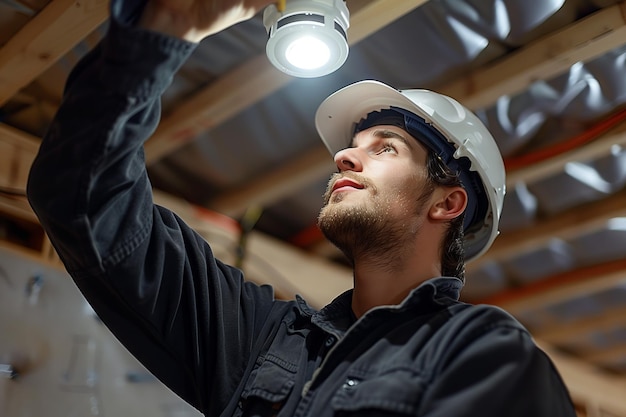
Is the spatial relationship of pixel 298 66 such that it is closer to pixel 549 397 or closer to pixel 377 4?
pixel 377 4

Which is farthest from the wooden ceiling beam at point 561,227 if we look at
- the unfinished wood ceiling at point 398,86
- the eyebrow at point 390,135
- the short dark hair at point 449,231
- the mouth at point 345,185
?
the mouth at point 345,185

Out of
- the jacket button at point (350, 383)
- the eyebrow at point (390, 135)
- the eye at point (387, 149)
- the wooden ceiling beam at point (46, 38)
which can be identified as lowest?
the jacket button at point (350, 383)

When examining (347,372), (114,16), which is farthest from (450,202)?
(114,16)

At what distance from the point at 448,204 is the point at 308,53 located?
458 millimetres

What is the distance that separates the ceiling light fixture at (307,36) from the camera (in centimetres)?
128

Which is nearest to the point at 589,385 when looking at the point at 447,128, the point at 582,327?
the point at 582,327

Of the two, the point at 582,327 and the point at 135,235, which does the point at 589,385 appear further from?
the point at 135,235

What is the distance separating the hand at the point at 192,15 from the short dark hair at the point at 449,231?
573 mm

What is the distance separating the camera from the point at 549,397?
99 cm

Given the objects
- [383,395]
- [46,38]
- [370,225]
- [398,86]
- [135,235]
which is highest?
[398,86]

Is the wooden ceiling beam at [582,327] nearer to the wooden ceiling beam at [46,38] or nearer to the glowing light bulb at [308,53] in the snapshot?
the glowing light bulb at [308,53]

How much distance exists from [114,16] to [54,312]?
3.87 ft

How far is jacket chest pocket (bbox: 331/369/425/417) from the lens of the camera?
0.97 m

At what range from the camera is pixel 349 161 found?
1457 mm
